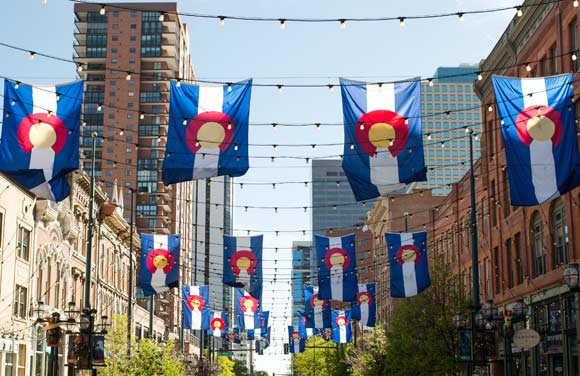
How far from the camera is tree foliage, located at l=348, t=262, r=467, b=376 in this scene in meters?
44.0

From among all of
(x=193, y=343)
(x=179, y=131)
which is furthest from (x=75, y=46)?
(x=179, y=131)

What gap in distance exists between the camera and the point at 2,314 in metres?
43.6

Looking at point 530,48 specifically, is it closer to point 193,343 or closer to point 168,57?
point 168,57

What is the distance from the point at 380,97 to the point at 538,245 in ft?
73.5

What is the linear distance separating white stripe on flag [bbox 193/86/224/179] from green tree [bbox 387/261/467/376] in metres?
21.3

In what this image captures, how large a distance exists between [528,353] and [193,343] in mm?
123461

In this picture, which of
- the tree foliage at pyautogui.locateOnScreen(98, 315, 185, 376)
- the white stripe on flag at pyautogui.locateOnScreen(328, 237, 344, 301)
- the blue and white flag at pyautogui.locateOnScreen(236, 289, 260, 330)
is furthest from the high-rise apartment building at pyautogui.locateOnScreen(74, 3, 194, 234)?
the white stripe on flag at pyautogui.locateOnScreen(328, 237, 344, 301)

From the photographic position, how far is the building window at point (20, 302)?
151ft

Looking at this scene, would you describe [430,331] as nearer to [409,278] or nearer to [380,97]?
[409,278]

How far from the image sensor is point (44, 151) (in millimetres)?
25219

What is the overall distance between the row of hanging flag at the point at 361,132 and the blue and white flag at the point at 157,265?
23.4 meters

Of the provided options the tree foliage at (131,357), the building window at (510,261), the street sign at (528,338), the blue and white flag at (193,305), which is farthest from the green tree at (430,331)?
the blue and white flag at (193,305)

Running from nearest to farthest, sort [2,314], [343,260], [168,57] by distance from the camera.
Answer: [2,314], [343,260], [168,57]

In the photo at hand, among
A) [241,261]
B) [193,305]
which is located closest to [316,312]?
[193,305]
